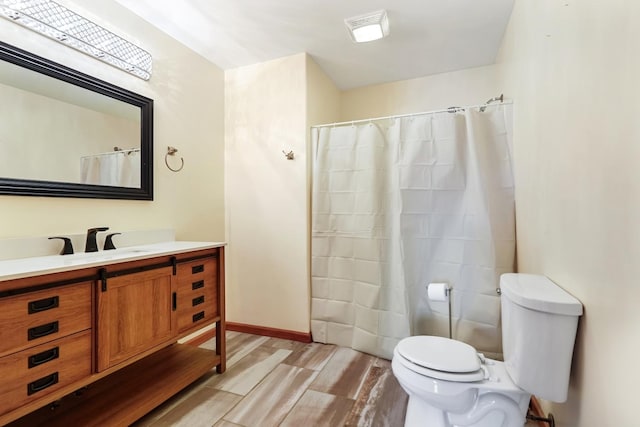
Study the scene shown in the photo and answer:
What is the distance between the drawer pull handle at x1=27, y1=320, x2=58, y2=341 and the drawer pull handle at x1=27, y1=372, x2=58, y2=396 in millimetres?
164

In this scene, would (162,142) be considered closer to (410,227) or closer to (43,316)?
(43,316)

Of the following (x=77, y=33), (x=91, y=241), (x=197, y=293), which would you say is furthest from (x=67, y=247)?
(x=77, y=33)

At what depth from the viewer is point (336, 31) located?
2.17 m

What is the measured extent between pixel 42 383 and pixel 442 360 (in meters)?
1.59

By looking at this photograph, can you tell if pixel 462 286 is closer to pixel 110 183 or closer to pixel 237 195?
pixel 237 195

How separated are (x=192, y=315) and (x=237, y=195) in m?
1.23

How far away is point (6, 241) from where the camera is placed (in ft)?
4.41

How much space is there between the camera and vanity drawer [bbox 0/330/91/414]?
1.02 m

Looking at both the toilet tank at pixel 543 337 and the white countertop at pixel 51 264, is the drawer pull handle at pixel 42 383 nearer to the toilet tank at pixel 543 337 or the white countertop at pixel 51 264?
the white countertop at pixel 51 264

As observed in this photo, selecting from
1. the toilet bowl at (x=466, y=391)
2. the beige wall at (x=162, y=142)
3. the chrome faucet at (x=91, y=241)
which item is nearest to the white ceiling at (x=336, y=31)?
the beige wall at (x=162, y=142)

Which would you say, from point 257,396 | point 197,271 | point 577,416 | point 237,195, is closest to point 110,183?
point 197,271

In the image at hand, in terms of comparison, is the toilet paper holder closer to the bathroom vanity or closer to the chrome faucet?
the bathroom vanity

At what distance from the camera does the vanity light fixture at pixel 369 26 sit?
193 cm

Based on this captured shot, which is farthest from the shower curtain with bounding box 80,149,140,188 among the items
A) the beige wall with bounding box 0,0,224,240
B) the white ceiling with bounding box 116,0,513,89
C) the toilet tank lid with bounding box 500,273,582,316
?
the toilet tank lid with bounding box 500,273,582,316
